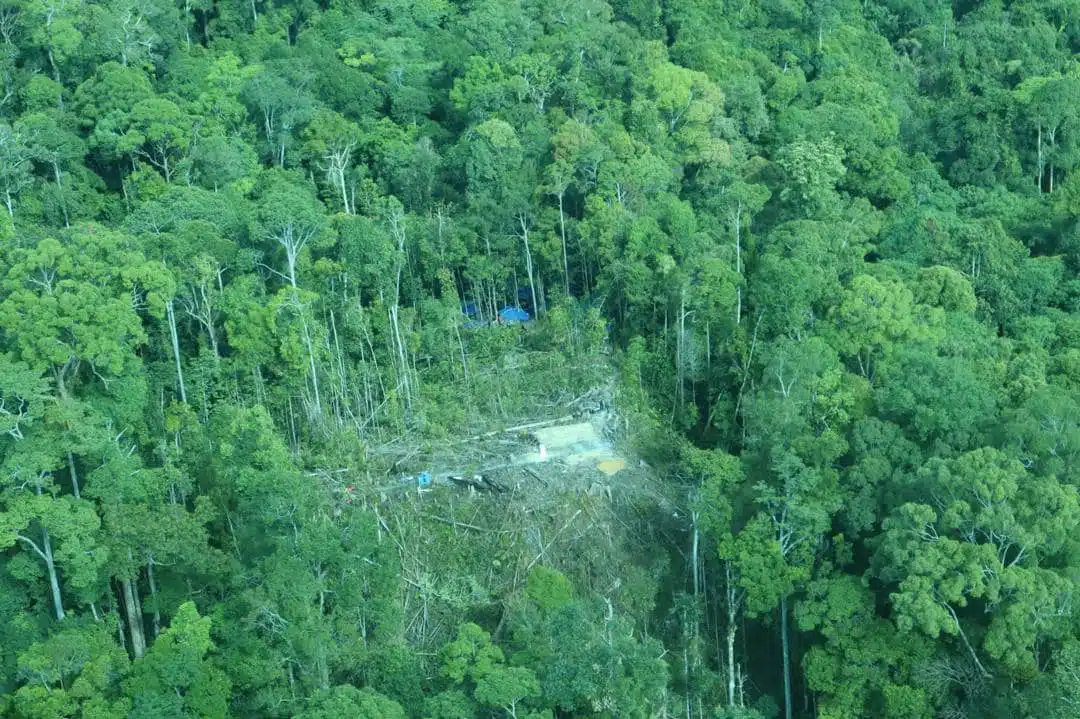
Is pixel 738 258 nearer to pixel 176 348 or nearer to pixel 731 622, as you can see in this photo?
pixel 731 622

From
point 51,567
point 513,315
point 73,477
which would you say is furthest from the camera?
point 513,315


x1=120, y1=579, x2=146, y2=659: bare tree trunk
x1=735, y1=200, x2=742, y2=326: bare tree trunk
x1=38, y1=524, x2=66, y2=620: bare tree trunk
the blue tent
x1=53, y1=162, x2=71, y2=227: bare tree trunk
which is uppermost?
x1=53, y1=162, x2=71, y2=227: bare tree trunk

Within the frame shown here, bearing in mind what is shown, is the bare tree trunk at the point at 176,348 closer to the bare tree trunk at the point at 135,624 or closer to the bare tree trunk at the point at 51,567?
the bare tree trunk at the point at 135,624

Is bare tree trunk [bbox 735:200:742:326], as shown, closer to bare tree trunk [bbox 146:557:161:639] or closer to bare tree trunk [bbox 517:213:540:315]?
bare tree trunk [bbox 517:213:540:315]

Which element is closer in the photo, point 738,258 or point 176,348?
point 176,348

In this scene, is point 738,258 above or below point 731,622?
above

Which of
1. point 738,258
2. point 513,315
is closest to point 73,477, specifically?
point 513,315

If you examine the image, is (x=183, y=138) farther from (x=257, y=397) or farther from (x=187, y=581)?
(x=187, y=581)

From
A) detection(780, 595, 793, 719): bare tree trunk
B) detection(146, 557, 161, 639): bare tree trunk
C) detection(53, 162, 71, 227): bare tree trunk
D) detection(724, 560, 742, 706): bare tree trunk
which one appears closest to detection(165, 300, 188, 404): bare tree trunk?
detection(146, 557, 161, 639): bare tree trunk
